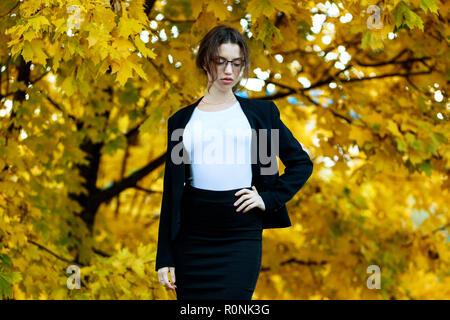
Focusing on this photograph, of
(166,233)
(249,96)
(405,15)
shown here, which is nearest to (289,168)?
(166,233)

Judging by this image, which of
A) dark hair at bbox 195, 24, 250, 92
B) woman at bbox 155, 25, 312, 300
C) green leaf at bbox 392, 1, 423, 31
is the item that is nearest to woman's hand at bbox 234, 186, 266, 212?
woman at bbox 155, 25, 312, 300

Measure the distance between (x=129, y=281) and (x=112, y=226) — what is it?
117 inches

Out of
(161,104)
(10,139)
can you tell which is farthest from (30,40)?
(10,139)

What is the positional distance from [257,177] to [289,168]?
15cm

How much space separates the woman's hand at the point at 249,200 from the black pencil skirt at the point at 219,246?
42 mm

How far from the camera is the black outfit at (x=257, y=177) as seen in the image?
245 cm

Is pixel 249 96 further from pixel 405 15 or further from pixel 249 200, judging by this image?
pixel 249 200

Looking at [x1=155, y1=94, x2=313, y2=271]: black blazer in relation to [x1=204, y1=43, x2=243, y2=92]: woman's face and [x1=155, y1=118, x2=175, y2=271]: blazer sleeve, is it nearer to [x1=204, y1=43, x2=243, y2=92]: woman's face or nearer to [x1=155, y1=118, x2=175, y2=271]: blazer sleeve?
[x1=155, y1=118, x2=175, y2=271]: blazer sleeve

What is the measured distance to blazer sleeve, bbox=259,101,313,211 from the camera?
246 centimetres

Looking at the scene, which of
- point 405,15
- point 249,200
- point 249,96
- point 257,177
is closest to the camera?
point 249,200

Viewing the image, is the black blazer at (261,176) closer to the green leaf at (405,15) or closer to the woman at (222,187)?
the woman at (222,187)

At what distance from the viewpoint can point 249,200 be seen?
2.36m

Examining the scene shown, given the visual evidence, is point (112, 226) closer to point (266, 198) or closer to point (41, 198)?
point (41, 198)

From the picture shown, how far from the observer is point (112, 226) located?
7457 millimetres
